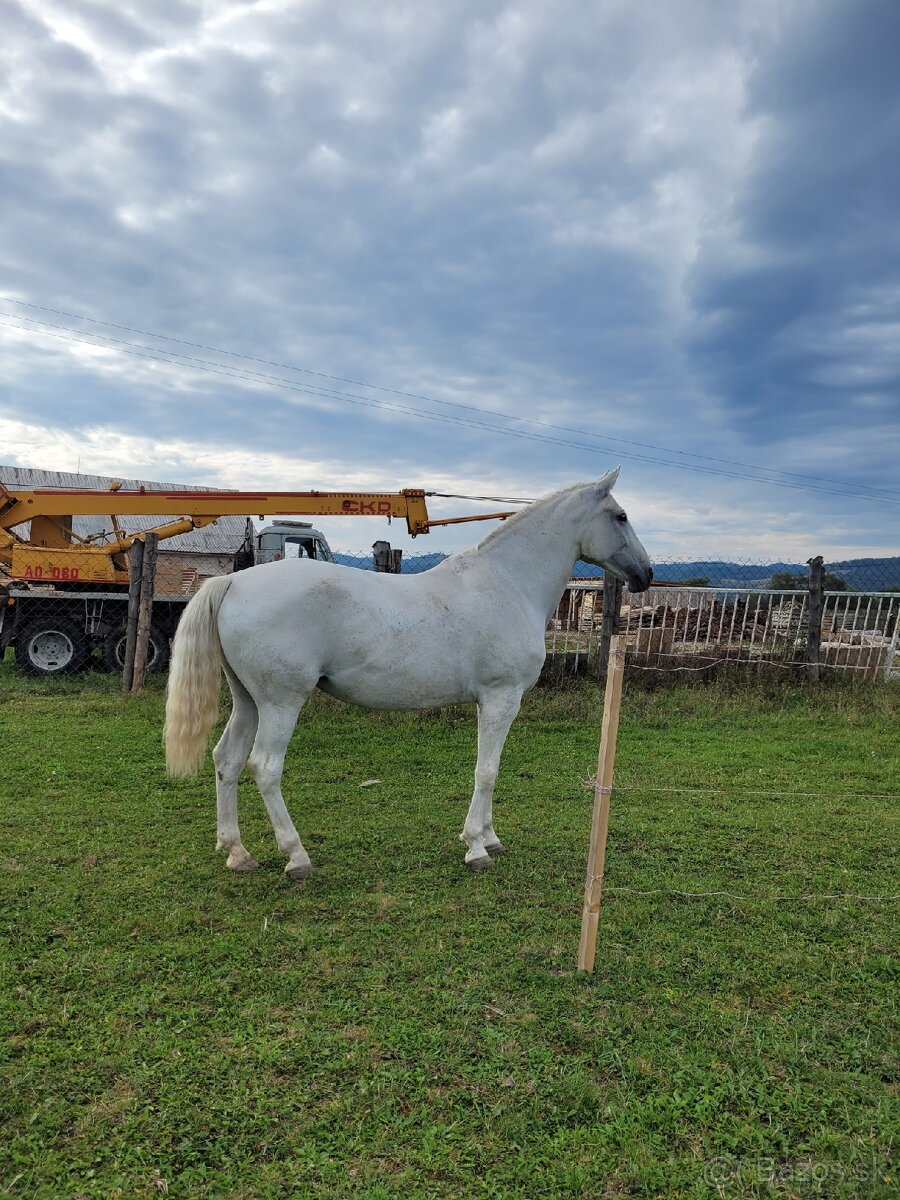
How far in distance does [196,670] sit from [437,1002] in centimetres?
219

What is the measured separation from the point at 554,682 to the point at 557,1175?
7772mm

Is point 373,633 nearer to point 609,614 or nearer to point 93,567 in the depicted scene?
point 609,614

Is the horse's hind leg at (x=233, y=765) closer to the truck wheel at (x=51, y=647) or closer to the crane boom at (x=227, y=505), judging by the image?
the crane boom at (x=227, y=505)

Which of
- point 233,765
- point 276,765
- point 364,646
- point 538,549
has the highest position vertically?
point 538,549

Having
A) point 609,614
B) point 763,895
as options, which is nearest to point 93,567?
point 609,614

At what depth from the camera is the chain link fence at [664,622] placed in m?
10.4

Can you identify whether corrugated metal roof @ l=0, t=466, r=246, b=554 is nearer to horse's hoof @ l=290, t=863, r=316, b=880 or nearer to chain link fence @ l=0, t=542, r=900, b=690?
chain link fence @ l=0, t=542, r=900, b=690

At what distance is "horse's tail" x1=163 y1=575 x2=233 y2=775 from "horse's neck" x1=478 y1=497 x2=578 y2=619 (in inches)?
66.4

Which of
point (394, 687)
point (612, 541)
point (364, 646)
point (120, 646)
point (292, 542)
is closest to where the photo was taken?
point (364, 646)

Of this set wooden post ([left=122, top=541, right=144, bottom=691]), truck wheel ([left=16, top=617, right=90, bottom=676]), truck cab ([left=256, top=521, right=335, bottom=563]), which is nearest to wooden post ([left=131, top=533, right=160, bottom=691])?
wooden post ([left=122, top=541, right=144, bottom=691])

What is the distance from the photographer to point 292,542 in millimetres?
13398

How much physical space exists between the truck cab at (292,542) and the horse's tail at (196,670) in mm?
9169

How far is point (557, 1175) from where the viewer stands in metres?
2.07

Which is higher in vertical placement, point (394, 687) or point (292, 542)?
point (292, 542)
